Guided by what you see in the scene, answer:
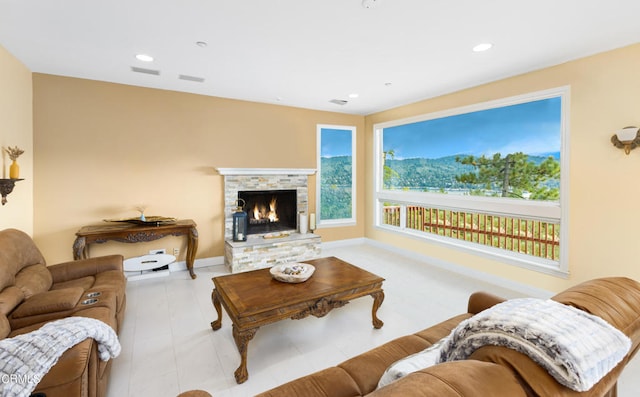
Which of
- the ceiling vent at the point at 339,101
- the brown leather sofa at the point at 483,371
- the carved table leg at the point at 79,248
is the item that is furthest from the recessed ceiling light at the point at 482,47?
the carved table leg at the point at 79,248

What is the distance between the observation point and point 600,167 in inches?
117

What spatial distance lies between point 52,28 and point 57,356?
2.67m

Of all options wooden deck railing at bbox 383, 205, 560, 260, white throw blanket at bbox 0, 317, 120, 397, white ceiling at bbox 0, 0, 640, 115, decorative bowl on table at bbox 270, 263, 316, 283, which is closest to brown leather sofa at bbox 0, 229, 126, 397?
white throw blanket at bbox 0, 317, 120, 397

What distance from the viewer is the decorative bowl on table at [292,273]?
259cm

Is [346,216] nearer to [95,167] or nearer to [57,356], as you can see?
[95,167]

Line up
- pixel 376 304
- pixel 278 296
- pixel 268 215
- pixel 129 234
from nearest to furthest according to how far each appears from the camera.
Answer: pixel 278 296, pixel 376 304, pixel 129 234, pixel 268 215

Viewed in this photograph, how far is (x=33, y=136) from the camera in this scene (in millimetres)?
3541

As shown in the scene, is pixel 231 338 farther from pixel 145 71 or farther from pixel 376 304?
pixel 145 71

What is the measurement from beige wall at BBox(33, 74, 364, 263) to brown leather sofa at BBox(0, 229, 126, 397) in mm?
1360

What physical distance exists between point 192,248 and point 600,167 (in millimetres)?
4850

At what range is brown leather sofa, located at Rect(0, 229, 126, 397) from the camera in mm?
1387

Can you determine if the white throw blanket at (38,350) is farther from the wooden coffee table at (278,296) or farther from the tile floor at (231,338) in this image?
the wooden coffee table at (278,296)

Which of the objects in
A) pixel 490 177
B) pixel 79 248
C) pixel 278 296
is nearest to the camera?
pixel 278 296

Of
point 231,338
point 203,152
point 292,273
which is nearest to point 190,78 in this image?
point 203,152
